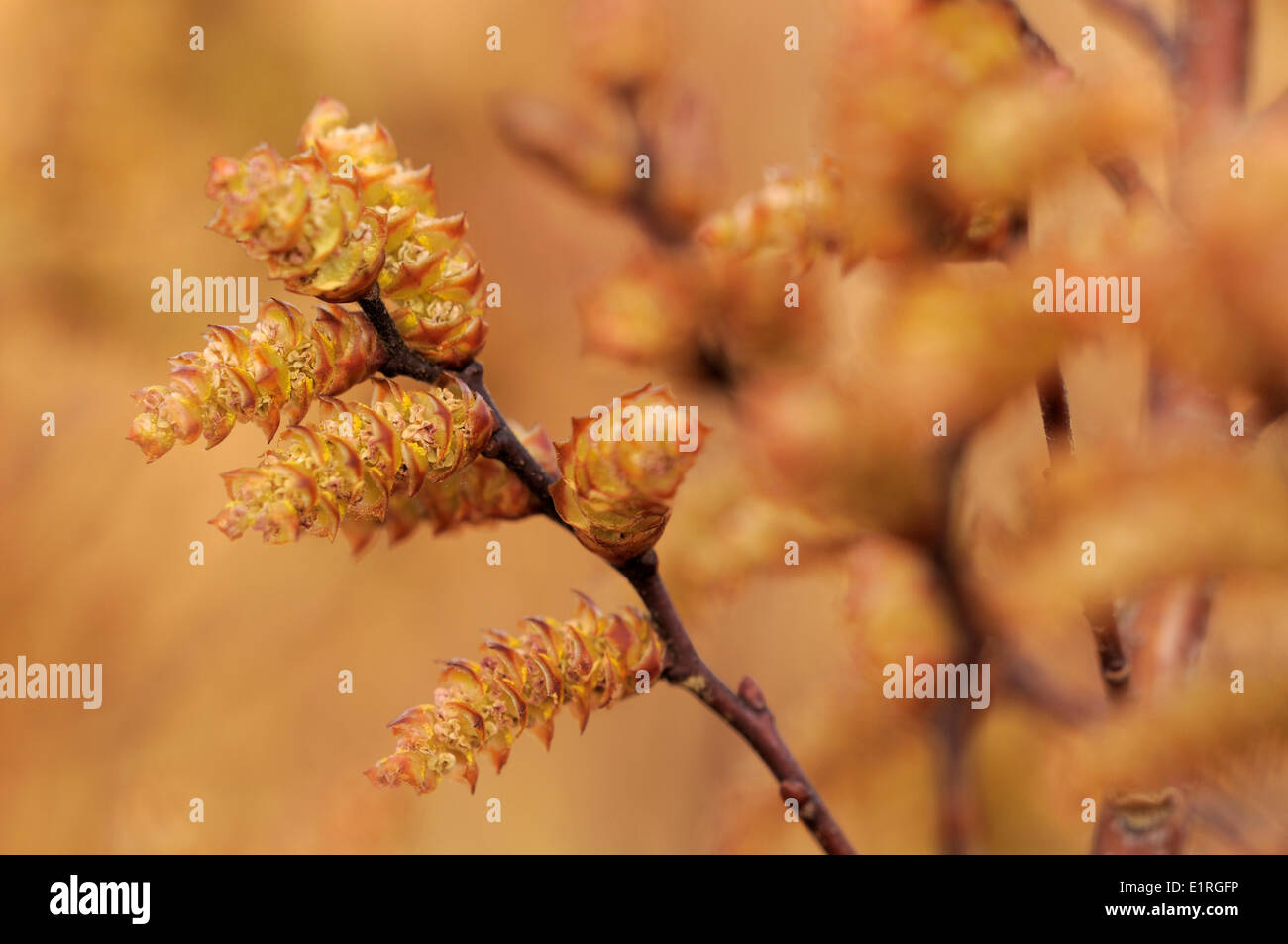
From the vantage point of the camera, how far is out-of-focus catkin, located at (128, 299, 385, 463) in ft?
0.66

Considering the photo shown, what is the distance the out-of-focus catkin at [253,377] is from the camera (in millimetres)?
202

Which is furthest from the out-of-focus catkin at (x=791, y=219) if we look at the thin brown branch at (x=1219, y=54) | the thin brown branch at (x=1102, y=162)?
the thin brown branch at (x=1219, y=54)

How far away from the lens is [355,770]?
688 mm

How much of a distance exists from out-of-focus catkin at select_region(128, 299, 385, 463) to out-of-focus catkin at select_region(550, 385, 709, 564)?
0.05 meters

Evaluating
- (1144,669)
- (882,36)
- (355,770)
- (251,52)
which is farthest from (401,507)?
(251,52)

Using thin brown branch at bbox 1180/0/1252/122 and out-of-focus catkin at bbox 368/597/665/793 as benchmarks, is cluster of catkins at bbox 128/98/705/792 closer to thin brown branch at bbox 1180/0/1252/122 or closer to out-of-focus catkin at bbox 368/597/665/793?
out-of-focus catkin at bbox 368/597/665/793

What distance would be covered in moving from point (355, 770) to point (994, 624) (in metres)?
0.45

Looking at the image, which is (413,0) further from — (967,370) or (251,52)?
(967,370)

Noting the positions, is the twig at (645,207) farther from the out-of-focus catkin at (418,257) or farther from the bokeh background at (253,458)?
the out-of-focus catkin at (418,257)

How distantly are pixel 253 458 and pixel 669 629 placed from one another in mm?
508

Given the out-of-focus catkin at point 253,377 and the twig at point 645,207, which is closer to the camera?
the out-of-focus catkin at point 253,377

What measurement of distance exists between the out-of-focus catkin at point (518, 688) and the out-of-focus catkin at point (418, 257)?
70mm

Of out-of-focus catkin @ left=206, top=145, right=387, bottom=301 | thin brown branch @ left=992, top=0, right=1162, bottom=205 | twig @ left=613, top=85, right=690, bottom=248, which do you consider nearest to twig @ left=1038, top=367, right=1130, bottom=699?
thin brown branch @ left=992, top=0, right=1162, bottom=205

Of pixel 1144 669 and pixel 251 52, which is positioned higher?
pixel 251 52
